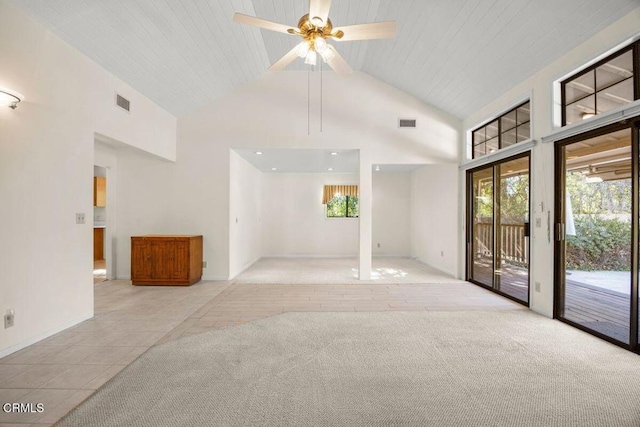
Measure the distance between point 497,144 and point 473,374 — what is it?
3664mm

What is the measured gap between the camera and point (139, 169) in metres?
5.30

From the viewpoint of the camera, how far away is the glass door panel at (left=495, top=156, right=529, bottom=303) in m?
3.96

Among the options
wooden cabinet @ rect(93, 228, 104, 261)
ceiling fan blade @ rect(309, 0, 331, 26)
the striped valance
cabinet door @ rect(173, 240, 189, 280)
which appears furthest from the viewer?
the striped valance

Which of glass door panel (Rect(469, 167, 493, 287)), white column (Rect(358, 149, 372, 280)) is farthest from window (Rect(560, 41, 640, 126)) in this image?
white column (Rect(358, 149, 372, 280))

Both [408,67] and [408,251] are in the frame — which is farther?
[408,251]

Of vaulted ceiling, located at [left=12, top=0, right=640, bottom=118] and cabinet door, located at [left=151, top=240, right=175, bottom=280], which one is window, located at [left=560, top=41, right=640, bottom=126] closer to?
vaulted ceiling, located at [left=12, top=0, right=640, bottom=118]

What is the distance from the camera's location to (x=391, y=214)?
334 inches

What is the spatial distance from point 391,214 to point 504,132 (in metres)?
4.33

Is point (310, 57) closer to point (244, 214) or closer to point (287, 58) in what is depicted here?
point (287, 58)

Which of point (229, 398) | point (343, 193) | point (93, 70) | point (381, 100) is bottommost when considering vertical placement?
point (229, 398)

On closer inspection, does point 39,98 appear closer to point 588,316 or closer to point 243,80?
point 243,80

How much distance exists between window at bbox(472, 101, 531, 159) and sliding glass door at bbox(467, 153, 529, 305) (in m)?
0.29

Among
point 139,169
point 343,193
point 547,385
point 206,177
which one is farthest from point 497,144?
point 139,169

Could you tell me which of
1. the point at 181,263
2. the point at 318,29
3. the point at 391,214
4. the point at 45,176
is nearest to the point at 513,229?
the point at 318,29
